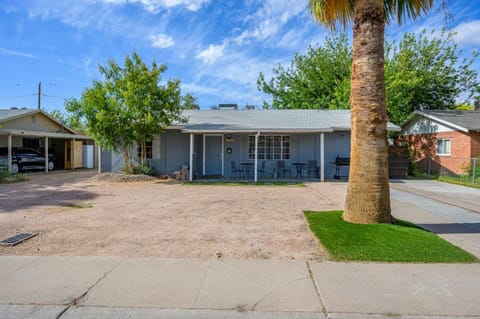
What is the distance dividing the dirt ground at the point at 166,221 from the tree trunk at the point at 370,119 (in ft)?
4.64

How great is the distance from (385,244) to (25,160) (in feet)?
64.9

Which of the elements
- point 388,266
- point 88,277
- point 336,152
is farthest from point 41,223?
point 336,152

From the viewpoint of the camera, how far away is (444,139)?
52.0 feet

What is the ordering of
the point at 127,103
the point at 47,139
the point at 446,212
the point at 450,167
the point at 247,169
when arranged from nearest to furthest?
A: the point at 446,212, the point at 127,103, the point at 247,169, the point at 450,167, the point at 47,139

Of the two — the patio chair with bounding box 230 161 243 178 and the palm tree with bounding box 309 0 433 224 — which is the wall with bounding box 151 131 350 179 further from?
the palm tree with bounding box 309 0 433 224

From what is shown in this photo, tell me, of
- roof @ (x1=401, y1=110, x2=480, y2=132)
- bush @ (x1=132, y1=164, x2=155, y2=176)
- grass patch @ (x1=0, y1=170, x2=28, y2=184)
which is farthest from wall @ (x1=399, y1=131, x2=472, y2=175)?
grass patch @ (x1=0, y1=170, x2=28, y2=184)

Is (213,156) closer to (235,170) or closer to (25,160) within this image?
(235,170)

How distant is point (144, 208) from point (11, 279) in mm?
4053

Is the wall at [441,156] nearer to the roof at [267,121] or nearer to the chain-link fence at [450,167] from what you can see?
the chain-link fence at [450,167]

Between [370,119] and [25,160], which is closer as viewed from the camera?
[370,119]

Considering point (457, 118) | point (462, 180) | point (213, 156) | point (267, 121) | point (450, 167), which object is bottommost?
point (462, 180)

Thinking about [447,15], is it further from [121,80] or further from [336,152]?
[121,80]

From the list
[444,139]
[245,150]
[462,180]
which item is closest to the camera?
[462,180]

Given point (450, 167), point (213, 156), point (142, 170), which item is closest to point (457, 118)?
point (450, 167)
